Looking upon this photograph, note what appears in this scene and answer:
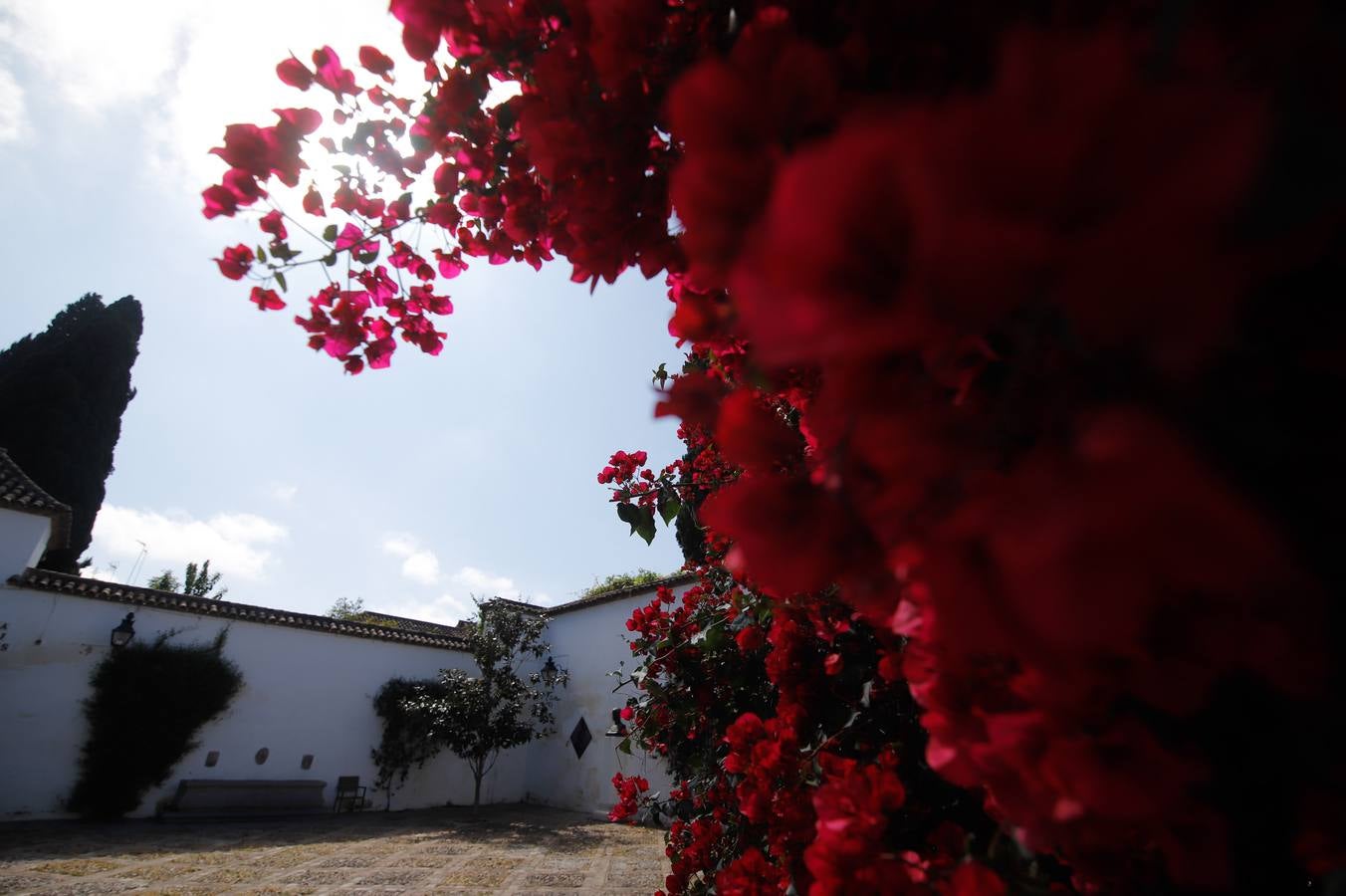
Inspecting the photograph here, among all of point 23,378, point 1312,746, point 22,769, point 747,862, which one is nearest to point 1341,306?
point 1312,746

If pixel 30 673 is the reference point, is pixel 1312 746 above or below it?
below

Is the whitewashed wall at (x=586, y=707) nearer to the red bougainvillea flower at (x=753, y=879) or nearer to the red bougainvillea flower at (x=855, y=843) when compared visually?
the red bougainvillea flower at (x=753, y=879)

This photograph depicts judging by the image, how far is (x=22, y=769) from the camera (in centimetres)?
769

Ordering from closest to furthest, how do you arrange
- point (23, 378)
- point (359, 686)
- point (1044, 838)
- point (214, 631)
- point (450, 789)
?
point (1044, 838)
point (214, 631)
point (359, 686)
point (450, 789)
point (23, 378)

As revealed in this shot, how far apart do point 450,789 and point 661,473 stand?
12.0m

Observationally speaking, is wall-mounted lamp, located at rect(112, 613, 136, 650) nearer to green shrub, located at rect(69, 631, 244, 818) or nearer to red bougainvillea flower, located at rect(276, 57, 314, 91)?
green shrub, located at rect(69, 631, 244, 818)

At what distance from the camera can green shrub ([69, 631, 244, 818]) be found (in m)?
8.12

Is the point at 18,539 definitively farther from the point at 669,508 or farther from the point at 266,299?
the point at 669,508

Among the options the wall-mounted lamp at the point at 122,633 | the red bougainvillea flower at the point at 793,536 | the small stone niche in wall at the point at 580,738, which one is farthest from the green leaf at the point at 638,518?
the small stone niche in wall at the point at 580,738

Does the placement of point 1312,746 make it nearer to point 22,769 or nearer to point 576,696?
point 22,769

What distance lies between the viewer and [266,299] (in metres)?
1.39

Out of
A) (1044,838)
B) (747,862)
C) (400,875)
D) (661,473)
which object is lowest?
(400,875)

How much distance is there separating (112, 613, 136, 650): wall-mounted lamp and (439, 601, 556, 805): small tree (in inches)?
182

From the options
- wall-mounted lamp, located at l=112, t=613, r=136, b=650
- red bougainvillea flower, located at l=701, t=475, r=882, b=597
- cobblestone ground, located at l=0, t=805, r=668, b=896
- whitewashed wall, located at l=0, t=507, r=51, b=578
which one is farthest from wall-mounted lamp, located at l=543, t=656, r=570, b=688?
red bougainvillea flower, located at l=701, t=475, r=882, b=597
